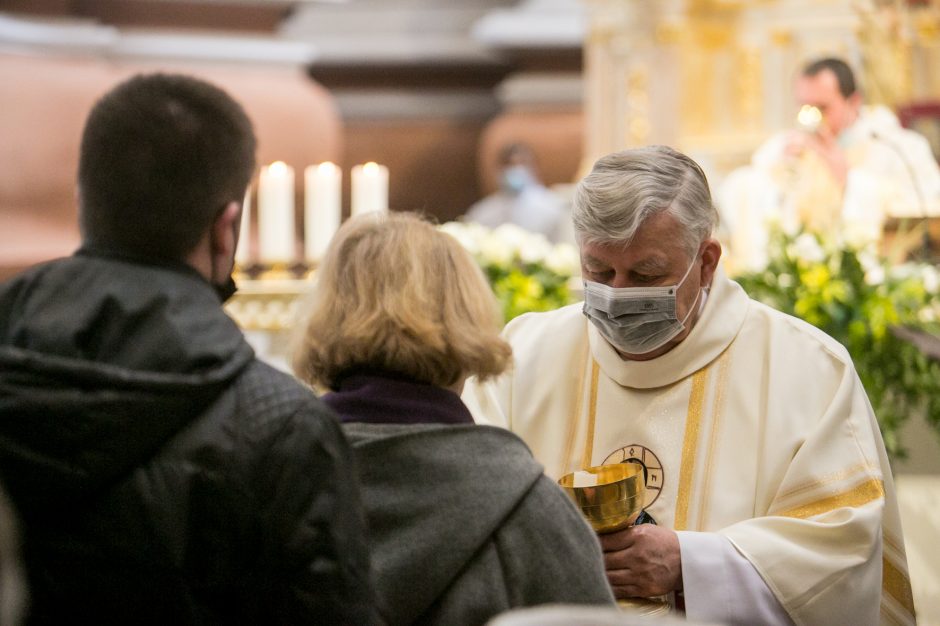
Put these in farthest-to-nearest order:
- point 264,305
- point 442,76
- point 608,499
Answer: point 442,76 → point 264,305 → point 608,499

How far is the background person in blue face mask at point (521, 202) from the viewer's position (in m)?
7.12

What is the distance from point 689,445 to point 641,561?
1.34ft

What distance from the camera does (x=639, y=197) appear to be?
2.61m

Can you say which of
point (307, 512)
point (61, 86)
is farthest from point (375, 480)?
point (61, 86)

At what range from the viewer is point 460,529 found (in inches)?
72.7

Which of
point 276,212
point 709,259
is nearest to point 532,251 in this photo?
point 276,212

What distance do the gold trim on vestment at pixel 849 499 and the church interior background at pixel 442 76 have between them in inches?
99.1

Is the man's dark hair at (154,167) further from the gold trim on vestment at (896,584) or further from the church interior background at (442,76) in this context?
the church interior background at (442,76)

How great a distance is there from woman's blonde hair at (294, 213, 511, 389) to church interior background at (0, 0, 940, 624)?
2.63 meters

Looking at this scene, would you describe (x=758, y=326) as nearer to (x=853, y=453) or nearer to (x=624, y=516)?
(x=853, y=453)

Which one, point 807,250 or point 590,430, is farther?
point 807,250

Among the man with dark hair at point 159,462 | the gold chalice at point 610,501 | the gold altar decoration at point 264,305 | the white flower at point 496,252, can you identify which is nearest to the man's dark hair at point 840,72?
the white flower at point 496,252

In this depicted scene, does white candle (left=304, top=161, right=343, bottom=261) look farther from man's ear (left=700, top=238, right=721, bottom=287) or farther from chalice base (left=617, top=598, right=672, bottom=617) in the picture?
chalice base (left=617, top=598, right=672, bottom=617)

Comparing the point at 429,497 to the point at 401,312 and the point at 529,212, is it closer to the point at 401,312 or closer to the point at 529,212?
the point at 401,312
